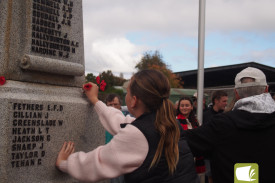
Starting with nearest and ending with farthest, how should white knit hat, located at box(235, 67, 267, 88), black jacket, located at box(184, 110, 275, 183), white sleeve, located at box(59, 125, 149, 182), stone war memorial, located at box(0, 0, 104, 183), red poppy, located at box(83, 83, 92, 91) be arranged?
white sleeve, located at box(59, 125, 149, 182) < black jacket, located at box(184, 110, 275, 183) < stone war memorial, located at box(0, 0, 104, 183) < white knit hat, located at box(235, 67, 267, 88) < red poppy, located at box(83, 83, 92, 91)

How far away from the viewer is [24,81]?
2.83 meters

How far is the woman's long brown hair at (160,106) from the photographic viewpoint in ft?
6.45

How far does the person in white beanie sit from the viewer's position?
2.48 metres

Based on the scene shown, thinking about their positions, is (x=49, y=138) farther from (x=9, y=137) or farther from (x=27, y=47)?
(x=27, y=47)

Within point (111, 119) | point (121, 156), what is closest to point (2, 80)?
point (111, 119)

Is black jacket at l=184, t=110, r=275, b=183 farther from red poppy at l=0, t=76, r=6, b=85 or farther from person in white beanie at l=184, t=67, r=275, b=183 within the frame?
red poppy at l=0, t=76, r=6, b=85

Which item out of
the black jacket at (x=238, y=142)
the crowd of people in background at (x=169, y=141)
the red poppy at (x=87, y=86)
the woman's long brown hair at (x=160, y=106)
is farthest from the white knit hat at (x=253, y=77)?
the red poppy at (x=87, y=86)

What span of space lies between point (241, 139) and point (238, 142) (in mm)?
32

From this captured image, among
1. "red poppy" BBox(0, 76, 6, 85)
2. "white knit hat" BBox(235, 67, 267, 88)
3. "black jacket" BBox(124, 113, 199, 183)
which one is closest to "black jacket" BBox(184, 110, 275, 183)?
"white knit hat" BBox(235, 67, 267, 88)

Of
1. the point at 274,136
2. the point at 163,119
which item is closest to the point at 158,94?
the point at 163,119

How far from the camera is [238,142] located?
98.4 inches

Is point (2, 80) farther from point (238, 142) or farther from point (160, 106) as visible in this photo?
point (238, 142)

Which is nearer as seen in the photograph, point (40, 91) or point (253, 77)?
point (253, 77)

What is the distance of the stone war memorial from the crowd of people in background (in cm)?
23
